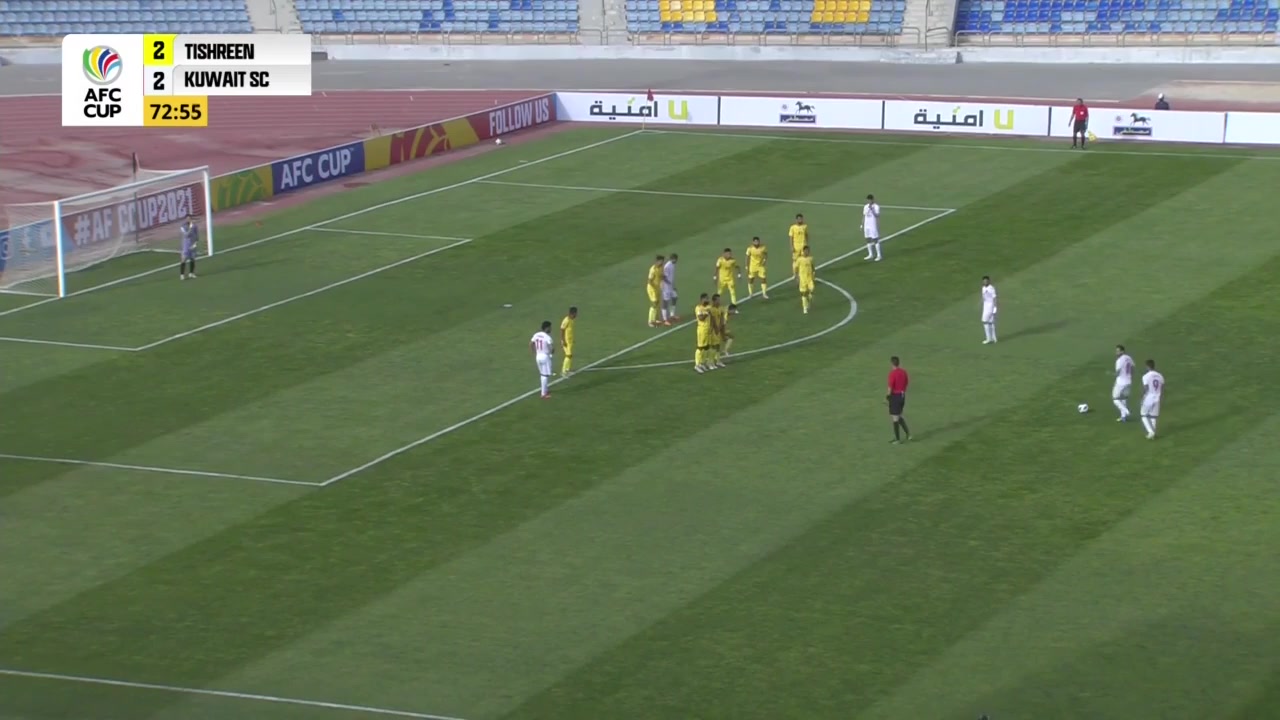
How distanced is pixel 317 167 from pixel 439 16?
3092 centimetres

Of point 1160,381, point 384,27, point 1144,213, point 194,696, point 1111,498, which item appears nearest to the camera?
point 194,696

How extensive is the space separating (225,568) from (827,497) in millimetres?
9746

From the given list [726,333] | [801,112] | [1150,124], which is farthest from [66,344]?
[1150,124]

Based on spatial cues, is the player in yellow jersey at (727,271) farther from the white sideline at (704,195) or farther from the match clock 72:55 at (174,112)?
the match clock 72:55 at (174,112)

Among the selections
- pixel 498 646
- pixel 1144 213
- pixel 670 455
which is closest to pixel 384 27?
pixel 1144 213

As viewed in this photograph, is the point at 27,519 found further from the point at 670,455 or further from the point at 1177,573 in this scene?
the point at 1177,573

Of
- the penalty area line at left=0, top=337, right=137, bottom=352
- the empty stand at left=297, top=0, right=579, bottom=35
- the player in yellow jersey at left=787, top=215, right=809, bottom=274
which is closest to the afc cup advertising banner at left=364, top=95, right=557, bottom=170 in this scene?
the empty stand at left=297, top=0, right=579, bottom=35

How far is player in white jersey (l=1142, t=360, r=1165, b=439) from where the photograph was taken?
1270 inches

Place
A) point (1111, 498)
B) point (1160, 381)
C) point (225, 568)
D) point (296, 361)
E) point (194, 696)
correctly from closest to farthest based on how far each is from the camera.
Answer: point (194, 696)
point (225, 568)
point (1111, 498)
point (1160, 381)
point (296, 361)

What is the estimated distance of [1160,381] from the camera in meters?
32.2

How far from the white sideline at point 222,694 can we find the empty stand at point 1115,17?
6287 cm

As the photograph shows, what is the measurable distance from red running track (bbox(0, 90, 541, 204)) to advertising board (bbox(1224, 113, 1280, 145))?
93.5 feet

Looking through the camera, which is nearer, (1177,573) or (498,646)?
(498,646)

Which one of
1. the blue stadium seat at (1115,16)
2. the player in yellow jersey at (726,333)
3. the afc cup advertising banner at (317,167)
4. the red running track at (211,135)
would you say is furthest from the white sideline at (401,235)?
the blue stadium seat at (1115,16)
